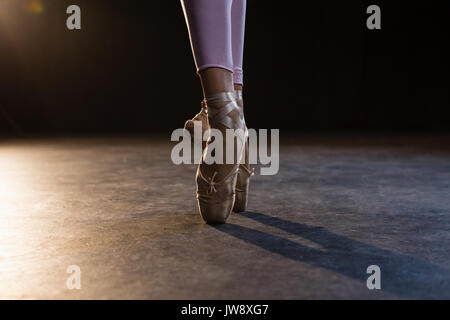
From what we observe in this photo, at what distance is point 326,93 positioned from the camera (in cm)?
554

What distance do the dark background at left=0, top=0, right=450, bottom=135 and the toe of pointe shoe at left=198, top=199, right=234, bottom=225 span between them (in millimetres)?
4207

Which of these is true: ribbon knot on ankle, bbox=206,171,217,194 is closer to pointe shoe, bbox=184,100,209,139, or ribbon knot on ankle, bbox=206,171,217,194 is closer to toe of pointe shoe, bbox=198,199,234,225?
toe of pointe shoe, bbox=198,199,234,225

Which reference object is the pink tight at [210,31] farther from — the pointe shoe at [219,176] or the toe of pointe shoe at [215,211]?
the toe of pointe shoe at [215,211]

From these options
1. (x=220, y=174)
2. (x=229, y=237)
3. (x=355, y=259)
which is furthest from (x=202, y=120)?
(x=355, y=259)

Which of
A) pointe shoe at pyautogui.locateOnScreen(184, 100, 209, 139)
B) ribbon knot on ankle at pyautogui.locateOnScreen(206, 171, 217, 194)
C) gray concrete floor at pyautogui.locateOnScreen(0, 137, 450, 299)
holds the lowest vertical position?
gray concrete floor at pyautogui.locateOnScreen(0, 137, 450, 299)

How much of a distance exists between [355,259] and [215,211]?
347mm

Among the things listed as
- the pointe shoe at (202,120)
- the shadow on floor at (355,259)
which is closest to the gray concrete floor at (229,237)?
the shadow on floor at (355,259)

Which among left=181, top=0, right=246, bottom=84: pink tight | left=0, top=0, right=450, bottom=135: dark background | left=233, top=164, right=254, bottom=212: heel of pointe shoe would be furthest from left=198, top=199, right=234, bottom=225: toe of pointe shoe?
left=0, top=0, right=450, bottom=135: dark background

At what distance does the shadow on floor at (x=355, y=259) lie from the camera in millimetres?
665

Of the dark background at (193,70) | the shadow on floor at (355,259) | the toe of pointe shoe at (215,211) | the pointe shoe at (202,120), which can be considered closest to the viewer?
the shadow on floor at (355,259)

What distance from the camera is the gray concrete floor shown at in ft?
2.22

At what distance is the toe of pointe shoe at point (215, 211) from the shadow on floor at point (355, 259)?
0.07 ft

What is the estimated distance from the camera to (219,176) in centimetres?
106
